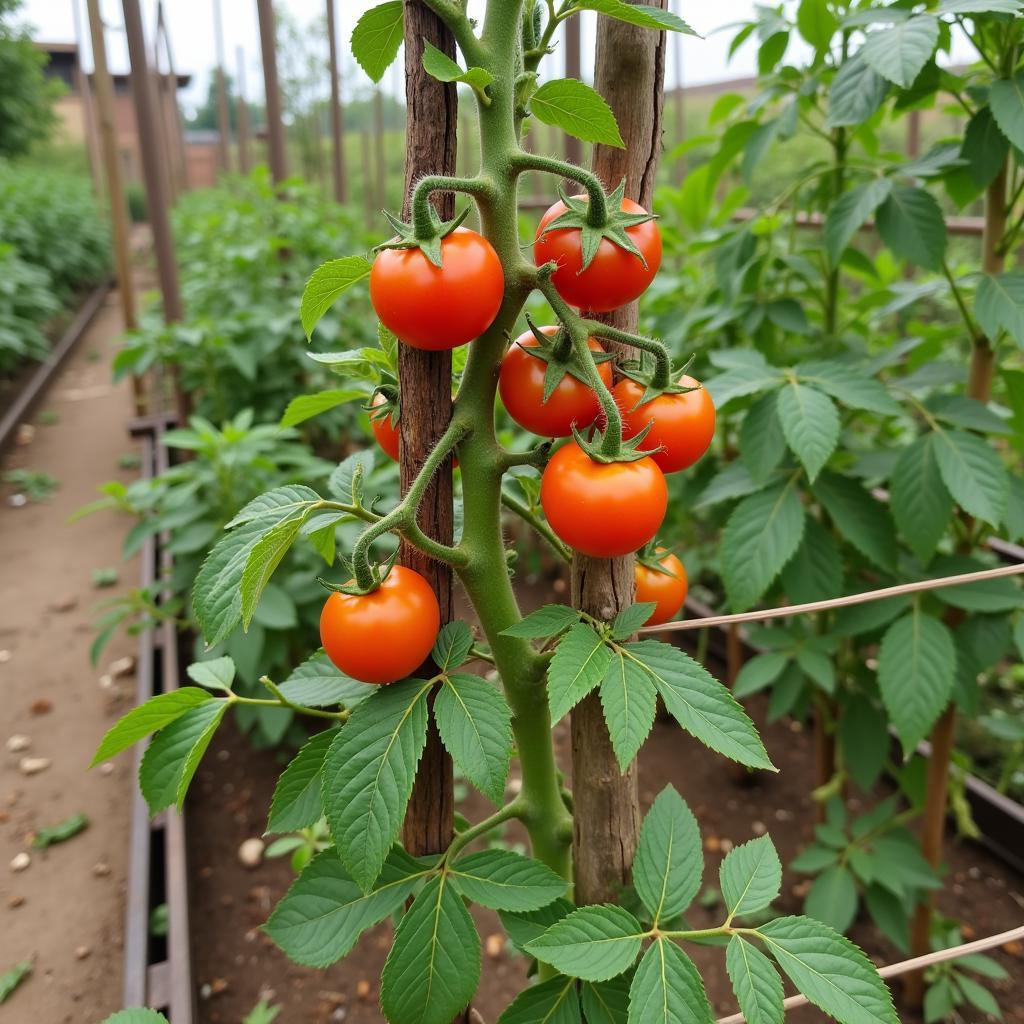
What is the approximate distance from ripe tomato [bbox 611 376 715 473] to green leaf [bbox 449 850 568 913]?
1.49 feet

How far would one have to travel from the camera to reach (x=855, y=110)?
4.39ft

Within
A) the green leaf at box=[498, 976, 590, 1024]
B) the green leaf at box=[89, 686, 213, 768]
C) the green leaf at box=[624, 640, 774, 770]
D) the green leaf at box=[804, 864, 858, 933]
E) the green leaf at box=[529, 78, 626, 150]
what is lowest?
the green leaf at box=[804, 864, 858, 933]

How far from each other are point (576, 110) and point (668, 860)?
0.76m

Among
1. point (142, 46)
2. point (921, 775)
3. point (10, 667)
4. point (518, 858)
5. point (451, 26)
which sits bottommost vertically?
point (10, 667)

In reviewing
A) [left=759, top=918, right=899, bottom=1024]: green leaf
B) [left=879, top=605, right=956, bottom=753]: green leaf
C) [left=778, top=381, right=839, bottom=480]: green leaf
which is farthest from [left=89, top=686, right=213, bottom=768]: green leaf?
[left=879, top=605, right=956, bottom=753]: green leaf

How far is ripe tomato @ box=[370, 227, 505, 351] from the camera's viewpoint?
0.70m

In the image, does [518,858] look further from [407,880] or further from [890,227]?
[890,227]

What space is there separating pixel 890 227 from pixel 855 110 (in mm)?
232

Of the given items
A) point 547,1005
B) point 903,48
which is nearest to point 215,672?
point 547,1005

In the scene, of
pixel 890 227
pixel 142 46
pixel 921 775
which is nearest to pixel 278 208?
pixel 142 46

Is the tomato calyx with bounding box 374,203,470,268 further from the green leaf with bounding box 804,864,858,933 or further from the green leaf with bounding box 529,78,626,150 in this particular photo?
the green leaf with bounding box 804,864,858,933

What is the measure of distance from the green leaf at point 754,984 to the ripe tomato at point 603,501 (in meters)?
0.39

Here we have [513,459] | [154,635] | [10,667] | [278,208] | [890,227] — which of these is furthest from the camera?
[278,208]

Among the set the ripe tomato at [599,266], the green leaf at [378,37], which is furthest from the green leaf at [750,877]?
the green leaf at [378,37]
